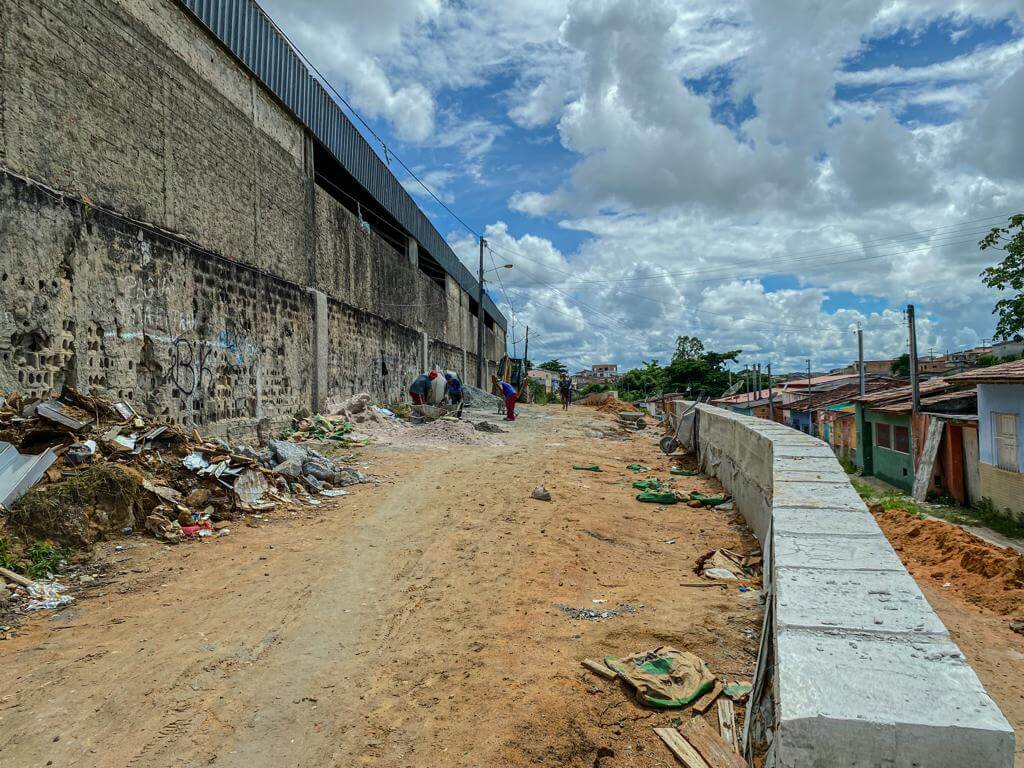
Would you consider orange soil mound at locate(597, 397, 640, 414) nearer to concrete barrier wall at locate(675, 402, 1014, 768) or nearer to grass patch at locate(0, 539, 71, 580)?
grass patch at locate(0, 539, 71, 580)

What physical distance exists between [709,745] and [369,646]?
1947 mm

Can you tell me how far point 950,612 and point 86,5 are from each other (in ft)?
34.5

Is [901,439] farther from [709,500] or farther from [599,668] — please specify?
[599,668]

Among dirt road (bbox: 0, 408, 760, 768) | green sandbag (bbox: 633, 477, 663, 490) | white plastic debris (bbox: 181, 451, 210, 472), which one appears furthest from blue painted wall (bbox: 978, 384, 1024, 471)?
white plastic debris (bbox: 181, 451, 210, 472)

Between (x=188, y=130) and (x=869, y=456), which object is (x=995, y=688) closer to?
(x=188, y=130)

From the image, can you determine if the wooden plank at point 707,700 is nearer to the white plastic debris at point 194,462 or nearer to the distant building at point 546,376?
the white plastic debris at point 194,462

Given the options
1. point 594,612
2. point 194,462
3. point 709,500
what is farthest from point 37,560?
point 709,500

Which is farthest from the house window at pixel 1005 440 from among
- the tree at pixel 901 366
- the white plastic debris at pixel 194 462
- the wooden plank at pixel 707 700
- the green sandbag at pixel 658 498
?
the tree at pixel 901 366

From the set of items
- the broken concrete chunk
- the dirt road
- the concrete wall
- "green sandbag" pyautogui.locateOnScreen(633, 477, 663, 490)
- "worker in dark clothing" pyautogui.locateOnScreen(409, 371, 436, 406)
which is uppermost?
the concrete wall

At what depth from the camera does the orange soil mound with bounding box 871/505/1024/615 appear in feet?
17.7

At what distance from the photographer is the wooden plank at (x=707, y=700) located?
2.64 m

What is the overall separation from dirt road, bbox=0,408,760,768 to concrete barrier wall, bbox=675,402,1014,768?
0.71m

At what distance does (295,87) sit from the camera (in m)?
12.3

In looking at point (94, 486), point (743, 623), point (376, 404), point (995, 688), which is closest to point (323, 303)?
point (376, 404)
